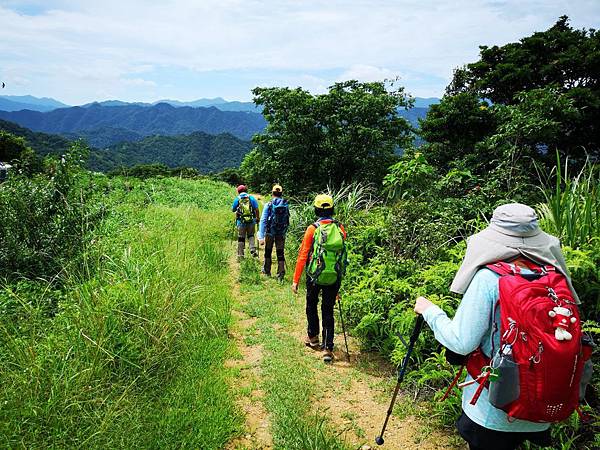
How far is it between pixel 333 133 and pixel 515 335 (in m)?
12.8

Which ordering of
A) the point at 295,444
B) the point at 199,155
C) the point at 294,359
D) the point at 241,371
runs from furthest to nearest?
1. the point at 199,155
2. the point at 294,359
3. the point at 241,371
4. the point at 295,444

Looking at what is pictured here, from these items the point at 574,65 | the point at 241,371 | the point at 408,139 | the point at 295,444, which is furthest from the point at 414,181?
the point at 574,65

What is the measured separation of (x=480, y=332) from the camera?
1.89m

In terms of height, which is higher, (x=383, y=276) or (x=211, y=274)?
(x=383, y=276)

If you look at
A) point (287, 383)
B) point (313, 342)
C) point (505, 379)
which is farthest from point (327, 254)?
point (505, 379)

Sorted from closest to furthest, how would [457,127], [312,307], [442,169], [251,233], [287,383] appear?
1. [287,383]
2. [312,307]
3. [251,233]
4. [442,169]
5. [457,127]

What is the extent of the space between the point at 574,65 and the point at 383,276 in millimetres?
14232

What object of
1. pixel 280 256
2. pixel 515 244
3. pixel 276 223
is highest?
pixel 515 244

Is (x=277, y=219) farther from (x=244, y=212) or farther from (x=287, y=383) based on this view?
(x=287, y=383)

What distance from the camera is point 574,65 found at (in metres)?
14.2

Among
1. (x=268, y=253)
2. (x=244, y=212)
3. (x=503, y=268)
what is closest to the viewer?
(x=503, y=268)

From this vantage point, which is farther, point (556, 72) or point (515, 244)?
point (556, 72)

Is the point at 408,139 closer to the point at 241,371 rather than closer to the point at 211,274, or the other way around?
the point at 211,274

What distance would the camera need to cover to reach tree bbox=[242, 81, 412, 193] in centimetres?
1371
